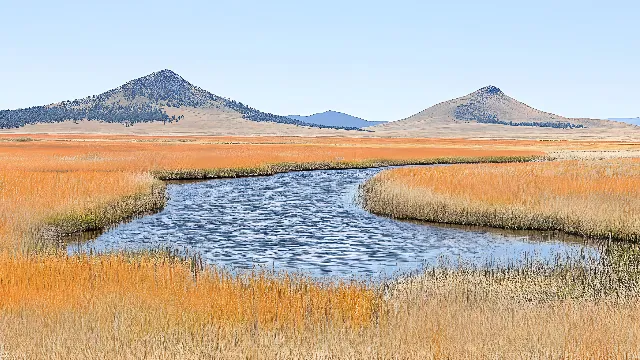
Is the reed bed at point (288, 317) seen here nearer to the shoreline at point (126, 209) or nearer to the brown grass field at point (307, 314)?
the brown grass field at point (307, 314)

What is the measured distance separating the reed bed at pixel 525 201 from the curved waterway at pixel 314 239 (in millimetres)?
1042

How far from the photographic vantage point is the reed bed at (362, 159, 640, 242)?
23078mm

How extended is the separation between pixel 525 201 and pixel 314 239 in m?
9.09

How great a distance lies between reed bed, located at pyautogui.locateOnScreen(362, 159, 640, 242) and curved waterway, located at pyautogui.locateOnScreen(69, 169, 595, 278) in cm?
104

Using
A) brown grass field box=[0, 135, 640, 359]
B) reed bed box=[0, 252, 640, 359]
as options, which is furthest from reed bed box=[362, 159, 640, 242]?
reed bed box=[0, 252, 640, 359]

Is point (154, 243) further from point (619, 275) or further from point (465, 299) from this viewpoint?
point (619, 275)

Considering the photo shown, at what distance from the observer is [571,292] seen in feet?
44.2

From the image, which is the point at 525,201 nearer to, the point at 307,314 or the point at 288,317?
the point at 307,314

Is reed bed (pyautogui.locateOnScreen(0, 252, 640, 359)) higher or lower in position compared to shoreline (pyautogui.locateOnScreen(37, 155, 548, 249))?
higher

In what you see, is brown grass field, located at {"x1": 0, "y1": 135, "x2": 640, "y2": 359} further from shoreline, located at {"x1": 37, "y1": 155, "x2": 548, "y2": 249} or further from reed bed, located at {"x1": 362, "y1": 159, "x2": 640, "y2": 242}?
reed bed, located at {"x1": 362, "y1": 159, "x2": 640, "y2": 242}

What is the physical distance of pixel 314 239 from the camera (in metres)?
22.1

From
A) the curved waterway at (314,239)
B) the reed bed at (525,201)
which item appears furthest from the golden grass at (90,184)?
the reed bed at (525,201)

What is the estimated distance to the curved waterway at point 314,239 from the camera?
1852 centimetres

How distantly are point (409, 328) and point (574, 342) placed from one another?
215 cm
